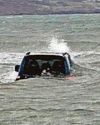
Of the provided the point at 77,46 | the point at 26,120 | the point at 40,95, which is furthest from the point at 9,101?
the point at 77,46

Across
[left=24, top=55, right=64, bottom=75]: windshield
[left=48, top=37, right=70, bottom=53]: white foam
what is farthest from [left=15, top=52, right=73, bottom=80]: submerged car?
[left=48, top=37, right=70, bottom=53]: white foam

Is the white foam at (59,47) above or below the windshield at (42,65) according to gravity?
below

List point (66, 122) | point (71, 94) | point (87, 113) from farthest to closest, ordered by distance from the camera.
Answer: point (71, 94) < point (87, 113) < point (66, 122)

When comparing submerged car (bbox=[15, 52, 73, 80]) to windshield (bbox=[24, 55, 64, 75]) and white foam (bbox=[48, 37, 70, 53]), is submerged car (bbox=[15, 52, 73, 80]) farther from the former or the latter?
white foam (bbox=[48, 37, 70, 53])

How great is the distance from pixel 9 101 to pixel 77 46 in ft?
128

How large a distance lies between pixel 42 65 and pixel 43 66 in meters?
0.07

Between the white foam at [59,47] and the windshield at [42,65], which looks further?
the white foam at [59,47]

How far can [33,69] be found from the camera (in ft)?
66.6

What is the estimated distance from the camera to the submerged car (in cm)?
2017

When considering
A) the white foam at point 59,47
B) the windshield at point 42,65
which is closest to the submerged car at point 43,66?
the windshield at point 42,65

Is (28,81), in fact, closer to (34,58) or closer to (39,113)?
(34,58)

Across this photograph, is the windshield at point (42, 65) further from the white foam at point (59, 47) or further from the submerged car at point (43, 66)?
the white foam at point (59, 47)

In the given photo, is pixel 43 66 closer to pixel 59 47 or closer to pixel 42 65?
pixel 42 65

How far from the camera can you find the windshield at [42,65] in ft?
66.3
